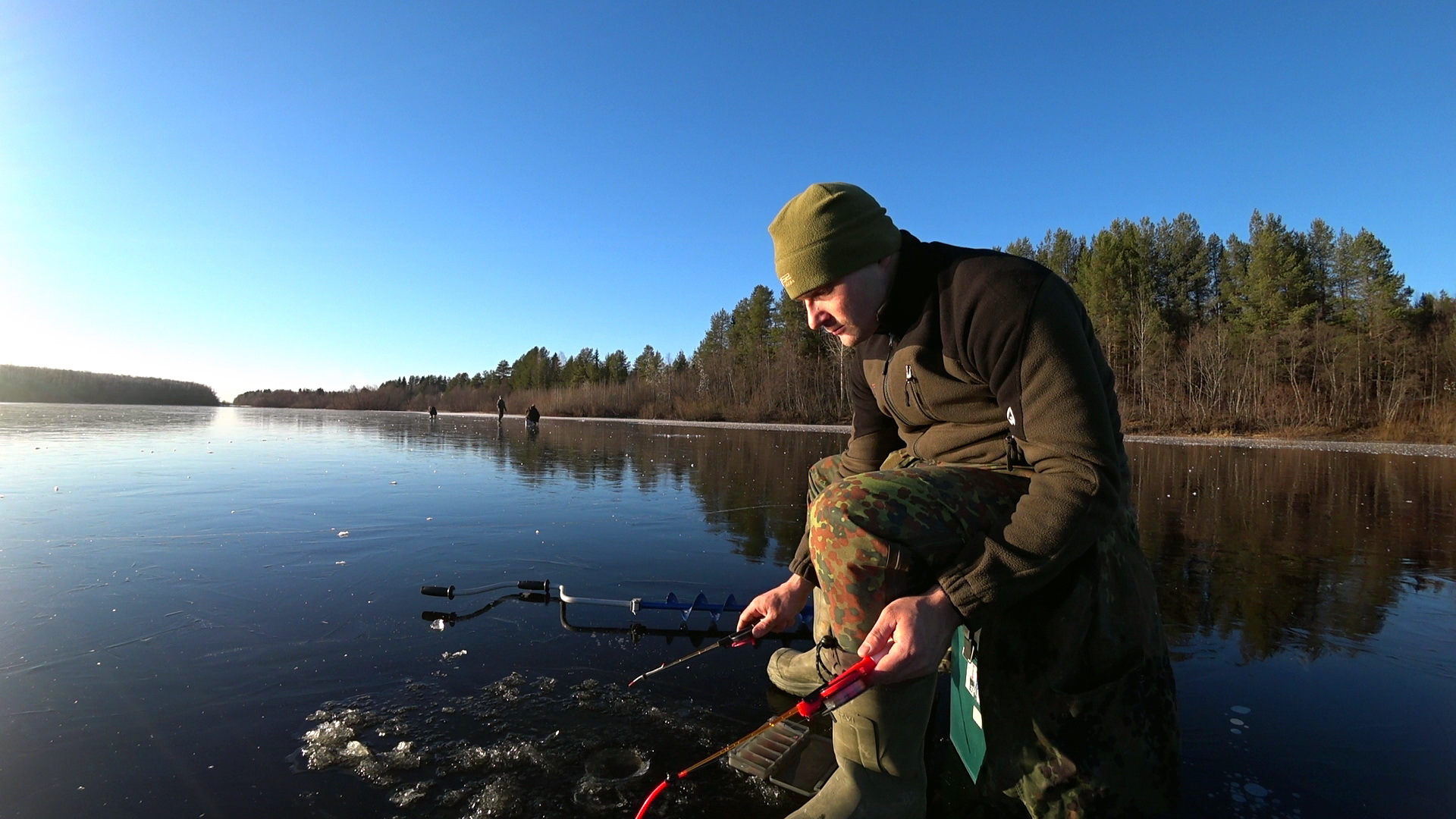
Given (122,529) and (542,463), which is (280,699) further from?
(542,463)

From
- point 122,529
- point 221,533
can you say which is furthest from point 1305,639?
point 122,529

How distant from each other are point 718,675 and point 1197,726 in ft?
5.36

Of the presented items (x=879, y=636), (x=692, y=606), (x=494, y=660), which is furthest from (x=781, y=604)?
(x=494, y=660)

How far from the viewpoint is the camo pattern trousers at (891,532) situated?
1.45m

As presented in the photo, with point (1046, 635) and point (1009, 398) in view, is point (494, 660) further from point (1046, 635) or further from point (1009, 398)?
point (1009, 398)

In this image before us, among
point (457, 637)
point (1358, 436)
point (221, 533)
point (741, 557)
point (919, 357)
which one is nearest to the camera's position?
point (919, 357)

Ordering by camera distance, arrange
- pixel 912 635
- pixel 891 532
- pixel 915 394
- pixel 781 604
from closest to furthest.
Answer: pixel 912 635
pixel 891 532
pixel 915 394
pixel 781 604

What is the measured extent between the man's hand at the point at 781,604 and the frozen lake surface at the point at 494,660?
1.32 feet

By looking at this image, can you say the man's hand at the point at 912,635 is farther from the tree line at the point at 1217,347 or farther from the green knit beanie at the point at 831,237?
the tree line at the point at 1217,347

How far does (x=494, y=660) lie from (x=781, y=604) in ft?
4.46

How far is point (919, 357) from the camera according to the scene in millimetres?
1786

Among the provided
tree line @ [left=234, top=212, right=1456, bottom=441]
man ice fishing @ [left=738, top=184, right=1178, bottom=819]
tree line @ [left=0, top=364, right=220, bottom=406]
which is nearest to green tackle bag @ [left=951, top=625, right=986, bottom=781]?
man ice fishing @ [left=738, top=184, right=1178, bottom=819]

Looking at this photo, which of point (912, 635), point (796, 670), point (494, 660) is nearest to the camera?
point (912, 635)

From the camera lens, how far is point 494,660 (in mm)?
2682
